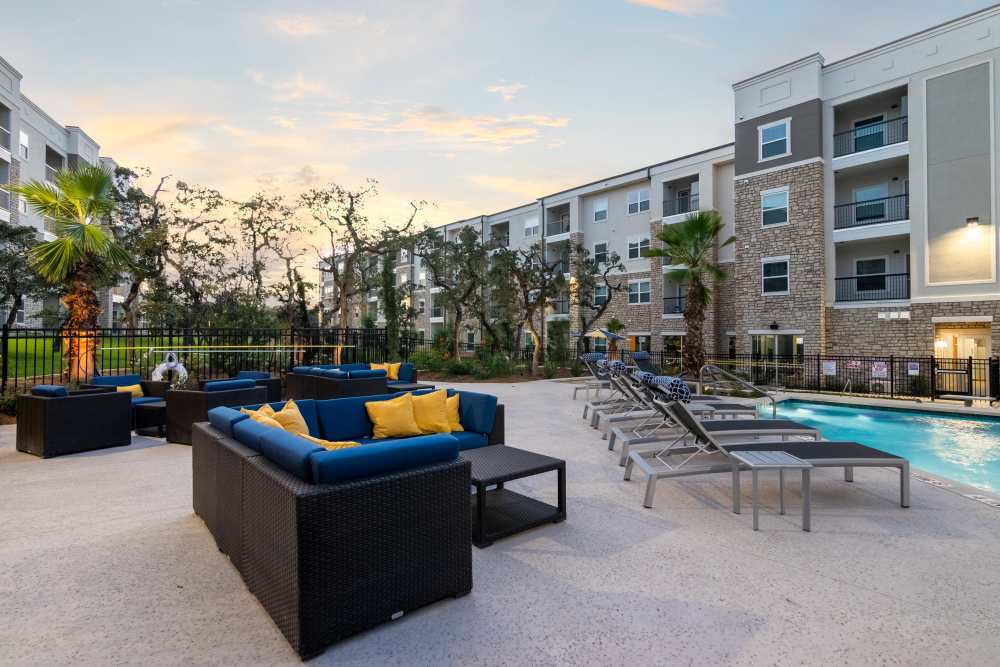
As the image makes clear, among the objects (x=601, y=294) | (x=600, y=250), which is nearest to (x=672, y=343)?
(x=601, y=294)

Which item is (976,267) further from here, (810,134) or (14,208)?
(14,208)

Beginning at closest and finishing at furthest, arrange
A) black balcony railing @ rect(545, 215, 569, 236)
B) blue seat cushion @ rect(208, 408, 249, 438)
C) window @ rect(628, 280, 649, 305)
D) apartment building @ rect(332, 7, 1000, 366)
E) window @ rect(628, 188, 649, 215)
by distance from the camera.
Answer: blue seat cushion @ rect(208, 408, 249, 438), apartment building @ rect(332, 7, 1000, 366), window @ rect(628, 280, 649, 305), window @ rect(628, 188, 649, 215), black balcony railing @ rect(545, 215, 569, 236)

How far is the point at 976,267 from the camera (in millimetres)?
14523

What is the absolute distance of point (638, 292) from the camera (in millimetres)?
24484

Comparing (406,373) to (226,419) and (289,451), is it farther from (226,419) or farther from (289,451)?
(289,451)

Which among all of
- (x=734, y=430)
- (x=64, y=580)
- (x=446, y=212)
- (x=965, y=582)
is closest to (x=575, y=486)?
(x=734, y=430)

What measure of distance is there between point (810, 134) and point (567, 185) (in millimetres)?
12670

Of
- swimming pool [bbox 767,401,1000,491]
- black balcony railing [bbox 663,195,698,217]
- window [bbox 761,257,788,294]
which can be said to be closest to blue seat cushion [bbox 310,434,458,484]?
swimming pool [bbox 767,401,1000,491]

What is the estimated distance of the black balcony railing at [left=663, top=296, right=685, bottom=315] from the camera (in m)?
22.4

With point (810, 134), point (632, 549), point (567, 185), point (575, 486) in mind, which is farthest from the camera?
point (567, 185)

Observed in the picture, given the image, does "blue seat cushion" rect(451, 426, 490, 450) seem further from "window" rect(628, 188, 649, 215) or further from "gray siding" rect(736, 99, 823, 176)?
"window" rect(628, 188, 649, 215)

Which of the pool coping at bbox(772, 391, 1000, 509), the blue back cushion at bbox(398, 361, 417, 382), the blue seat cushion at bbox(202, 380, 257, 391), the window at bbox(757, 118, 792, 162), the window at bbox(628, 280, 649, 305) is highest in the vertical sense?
the window at bbox(757, 118, 792, 162)

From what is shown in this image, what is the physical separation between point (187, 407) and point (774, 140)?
20.5m

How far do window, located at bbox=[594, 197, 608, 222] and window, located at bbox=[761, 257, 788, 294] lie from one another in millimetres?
9519
